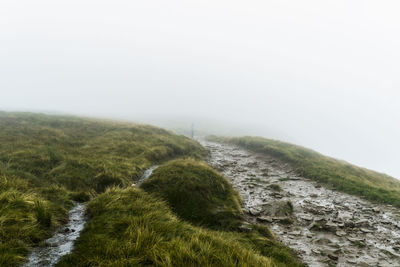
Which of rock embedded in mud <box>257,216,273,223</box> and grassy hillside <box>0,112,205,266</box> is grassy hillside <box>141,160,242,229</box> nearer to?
rock embedded in mud <box>257,216,273,223</box>

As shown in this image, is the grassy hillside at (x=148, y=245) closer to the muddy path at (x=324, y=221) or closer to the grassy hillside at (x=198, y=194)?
the muddy path at (x=324, y=221)

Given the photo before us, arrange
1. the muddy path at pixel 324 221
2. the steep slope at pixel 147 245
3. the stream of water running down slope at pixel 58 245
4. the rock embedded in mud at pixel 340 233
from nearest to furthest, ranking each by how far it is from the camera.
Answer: the steep slope at pixel 147 245, the stream of water running down slope at pixel 58 245, the muddy path at pixel 324 221, the rock embedded in mud at pixel 340 233

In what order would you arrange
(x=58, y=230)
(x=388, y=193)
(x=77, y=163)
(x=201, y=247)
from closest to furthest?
(x=201, y=247) → (x=58, y=230) → (x=77, y=163) → (x=388, y=193)

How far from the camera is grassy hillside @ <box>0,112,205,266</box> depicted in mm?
5316

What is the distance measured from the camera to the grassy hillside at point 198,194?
9.41 m

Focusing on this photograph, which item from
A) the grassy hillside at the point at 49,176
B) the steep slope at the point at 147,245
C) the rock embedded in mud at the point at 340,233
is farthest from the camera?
the rock embedded in mud at the point at 340,233

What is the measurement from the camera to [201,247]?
4.88 m

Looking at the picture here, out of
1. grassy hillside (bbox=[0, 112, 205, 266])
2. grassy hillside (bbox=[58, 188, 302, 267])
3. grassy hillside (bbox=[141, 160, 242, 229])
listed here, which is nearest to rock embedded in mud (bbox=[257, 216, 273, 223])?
grassy hillside (bbox=[141, 160, 242, 229])

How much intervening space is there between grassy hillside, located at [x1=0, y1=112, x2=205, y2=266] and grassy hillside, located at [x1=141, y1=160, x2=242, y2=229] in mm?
2999

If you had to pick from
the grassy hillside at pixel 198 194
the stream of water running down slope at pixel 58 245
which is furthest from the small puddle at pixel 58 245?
the grassy hillside at pixel 198 194

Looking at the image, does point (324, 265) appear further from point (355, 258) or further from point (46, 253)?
point (46, 253)

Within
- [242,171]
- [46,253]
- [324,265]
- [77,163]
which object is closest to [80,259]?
[46,253]

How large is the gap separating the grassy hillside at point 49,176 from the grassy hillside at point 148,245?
1309 mm

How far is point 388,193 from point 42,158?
26578 millimetres
